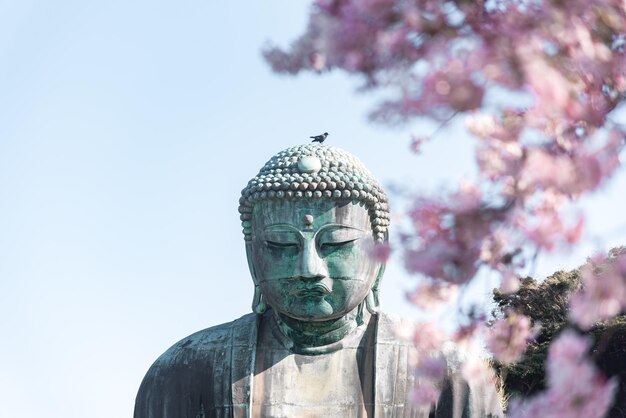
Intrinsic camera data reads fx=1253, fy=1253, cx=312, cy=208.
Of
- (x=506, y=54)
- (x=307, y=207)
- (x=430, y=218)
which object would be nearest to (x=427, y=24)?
(x=506, y=54)

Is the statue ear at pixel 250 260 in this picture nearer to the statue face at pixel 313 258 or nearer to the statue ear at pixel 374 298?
the statue face at pixel 313 258

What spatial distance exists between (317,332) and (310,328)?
0.17 feet

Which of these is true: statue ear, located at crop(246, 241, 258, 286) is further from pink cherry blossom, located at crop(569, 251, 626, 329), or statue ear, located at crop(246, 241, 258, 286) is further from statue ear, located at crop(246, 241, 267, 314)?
pink cherry blossom, located at crop(569, 251, 626, 329)

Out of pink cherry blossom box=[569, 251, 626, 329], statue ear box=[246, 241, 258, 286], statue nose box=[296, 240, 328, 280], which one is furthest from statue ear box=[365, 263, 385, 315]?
pink cherry blossom box=[569, 251, 626, 329]

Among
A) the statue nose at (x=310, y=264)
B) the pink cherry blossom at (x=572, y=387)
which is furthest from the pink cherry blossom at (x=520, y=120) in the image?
the statue nose at (x=310, y=264)

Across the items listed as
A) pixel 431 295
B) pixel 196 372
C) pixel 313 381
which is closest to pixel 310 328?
pixel 313 381

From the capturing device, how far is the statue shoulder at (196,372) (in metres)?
7.36

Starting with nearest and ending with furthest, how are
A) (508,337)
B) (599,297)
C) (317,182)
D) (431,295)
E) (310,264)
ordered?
(599,297) → (431,295) → (508,337) → (310,264) → (317,182)

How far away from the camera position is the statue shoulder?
736 centimetres

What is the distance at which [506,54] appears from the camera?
12.0 feet

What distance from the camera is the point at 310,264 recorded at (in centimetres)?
691

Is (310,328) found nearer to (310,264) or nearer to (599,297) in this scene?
(310,264)

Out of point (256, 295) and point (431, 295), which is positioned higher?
point (256, 295)

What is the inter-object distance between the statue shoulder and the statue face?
1.43 feet
